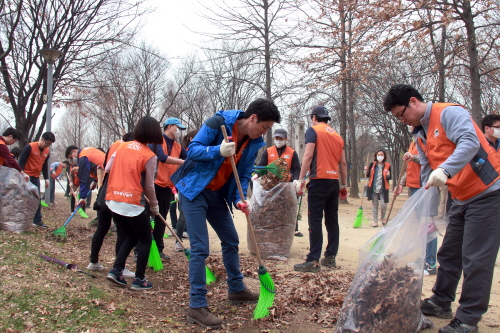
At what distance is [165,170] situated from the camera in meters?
5.24

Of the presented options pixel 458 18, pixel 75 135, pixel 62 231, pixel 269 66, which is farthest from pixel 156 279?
pixel 75 135

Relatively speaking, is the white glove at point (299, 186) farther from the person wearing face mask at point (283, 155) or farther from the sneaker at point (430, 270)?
the sneaker at point (430, 270)

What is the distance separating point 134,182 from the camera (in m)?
3.83

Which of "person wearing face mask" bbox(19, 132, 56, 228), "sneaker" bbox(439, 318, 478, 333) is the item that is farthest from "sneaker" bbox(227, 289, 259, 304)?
"person wearing face mask" bbox(19, 132, 56, 228)

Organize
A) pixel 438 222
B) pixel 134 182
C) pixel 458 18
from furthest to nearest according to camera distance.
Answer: pixel 458 18
pixel 134 182
pixel 438 222

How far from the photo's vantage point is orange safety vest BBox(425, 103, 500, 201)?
275 cm

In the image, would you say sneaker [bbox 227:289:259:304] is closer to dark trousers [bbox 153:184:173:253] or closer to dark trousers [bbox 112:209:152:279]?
dark trousers [bbox 112:209:152:279]

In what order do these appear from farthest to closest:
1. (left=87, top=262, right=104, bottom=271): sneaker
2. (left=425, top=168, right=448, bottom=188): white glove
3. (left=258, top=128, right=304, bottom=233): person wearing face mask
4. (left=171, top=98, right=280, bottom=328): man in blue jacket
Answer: (left=258, top=128, right=304, bottom=233): person wearing face mask
(left=87, top=262, right=104, bottom=271): sneaker
(left=171, top=98, right=280, bottom=328): man in blue jacket
(left=425, top=168, right=448, bottom=188): white glove

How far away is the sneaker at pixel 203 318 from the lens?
291cm

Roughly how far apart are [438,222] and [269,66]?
40.6ft

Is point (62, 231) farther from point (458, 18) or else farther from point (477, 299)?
point (458, 18)

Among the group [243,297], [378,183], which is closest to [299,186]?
[243,297]

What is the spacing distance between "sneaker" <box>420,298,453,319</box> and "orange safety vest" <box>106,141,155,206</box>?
8.53ft

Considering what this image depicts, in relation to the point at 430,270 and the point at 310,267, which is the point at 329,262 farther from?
the point at 430,270
